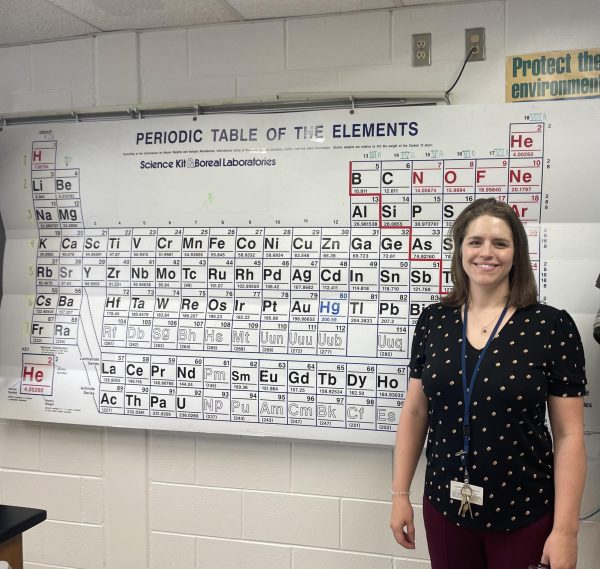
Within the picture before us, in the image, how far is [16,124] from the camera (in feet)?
7.47

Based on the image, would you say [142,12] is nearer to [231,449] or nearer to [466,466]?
[231,449]

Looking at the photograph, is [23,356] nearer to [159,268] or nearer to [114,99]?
[159,268]

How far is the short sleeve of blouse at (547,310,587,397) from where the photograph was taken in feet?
4.64

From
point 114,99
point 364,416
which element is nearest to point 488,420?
point 364,416

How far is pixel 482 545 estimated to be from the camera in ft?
4.79

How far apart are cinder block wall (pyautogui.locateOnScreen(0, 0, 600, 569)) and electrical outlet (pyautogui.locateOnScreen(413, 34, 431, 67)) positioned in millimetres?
22

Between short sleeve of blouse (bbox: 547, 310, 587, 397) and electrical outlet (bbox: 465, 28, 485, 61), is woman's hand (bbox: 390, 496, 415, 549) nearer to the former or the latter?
short sleeve of blouse (bbox: 547, 310, 587, 397)

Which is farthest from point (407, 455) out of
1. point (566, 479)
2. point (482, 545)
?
point (566, 479)

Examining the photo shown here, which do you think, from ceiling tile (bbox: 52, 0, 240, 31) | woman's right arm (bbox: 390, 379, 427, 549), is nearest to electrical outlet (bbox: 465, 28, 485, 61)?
ceiling tile (bbox: 52, 0, 240, 31)

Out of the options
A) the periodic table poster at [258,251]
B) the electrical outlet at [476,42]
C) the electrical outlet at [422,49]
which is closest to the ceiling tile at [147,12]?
the periodic table poster at [258,251]

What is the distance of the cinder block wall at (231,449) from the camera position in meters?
1.93

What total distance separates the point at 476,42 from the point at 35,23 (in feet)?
4.93

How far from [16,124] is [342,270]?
1349mm

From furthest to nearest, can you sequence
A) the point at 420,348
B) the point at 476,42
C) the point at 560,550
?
the point at 476,42, the point at 420,348, the point at 560,550
